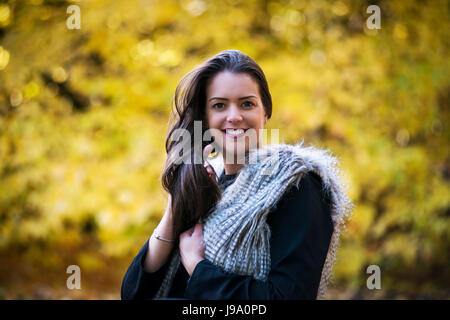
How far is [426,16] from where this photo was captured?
3.69 m

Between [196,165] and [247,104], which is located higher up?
[247,104]

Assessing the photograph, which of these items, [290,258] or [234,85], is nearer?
[290,258]

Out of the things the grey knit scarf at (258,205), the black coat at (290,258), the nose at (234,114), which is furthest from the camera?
the nose at (234,114)

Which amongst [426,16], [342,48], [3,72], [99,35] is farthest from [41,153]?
[426,16]

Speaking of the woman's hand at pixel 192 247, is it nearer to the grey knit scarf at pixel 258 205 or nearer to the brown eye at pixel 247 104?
the grey knit scarf at pixel 258 205

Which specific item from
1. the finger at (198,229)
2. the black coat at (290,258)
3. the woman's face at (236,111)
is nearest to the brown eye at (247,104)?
the woman's face at (236,111)

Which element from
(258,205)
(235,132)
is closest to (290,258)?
(258,205)

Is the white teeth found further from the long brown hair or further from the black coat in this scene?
the black coat

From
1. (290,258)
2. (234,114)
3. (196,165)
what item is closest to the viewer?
(290,258)

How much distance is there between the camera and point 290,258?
1241 mm

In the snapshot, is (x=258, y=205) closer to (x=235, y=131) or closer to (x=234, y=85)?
(x=235, y=131)

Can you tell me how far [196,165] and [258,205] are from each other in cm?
35

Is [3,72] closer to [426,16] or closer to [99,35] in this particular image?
[99,35]

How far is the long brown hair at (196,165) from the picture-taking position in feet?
5.04
